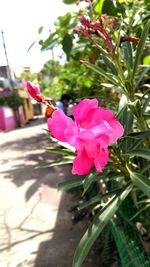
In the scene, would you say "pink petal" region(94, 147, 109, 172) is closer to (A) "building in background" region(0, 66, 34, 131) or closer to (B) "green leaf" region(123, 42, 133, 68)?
(B) "green leaf" region(123, 42, 133, 68)

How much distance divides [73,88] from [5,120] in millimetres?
16172

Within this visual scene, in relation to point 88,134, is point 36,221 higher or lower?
lower

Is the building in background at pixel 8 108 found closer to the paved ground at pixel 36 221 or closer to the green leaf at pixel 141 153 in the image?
the paved ground at pixel 36 221

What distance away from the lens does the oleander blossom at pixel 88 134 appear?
780 mm

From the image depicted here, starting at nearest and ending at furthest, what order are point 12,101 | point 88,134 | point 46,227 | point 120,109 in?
point 88,134 → point 120,109 → point 46,227 → point 12,101

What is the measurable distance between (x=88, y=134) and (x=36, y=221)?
432cm

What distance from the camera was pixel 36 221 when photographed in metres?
→ 4.94

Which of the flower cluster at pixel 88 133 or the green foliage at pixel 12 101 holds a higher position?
the flower cluster at pixel 88 133

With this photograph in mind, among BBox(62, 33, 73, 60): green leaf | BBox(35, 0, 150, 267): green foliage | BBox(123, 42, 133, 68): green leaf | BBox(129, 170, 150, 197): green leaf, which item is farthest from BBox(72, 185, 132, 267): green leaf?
BBox(62, 33, 73, 60): green leaf

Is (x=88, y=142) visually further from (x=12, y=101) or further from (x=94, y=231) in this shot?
(x=12, y=101)

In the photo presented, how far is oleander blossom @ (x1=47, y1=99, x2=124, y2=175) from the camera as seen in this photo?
78cm

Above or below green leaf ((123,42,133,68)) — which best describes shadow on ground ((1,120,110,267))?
below

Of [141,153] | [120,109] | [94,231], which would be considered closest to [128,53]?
[120,109]

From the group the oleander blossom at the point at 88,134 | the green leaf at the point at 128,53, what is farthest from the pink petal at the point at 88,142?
the green leaf at the point at 128,53
